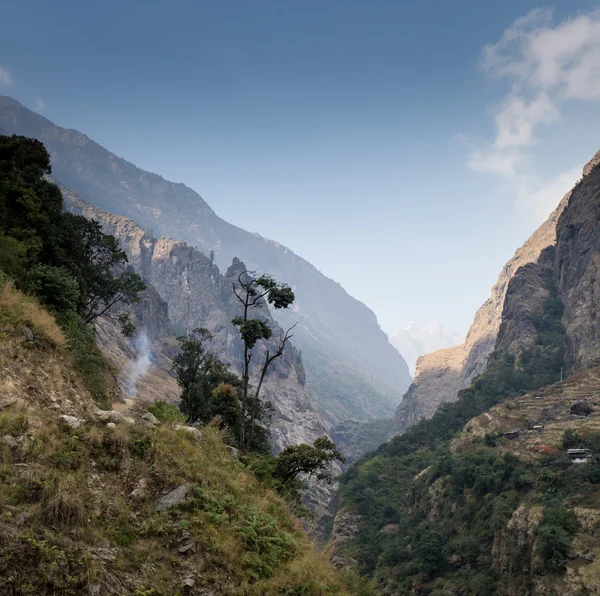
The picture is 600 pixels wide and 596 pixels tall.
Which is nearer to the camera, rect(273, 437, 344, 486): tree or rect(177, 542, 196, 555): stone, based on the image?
rect(177, 542, 196, 555): stone

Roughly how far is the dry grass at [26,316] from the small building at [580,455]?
63.4m

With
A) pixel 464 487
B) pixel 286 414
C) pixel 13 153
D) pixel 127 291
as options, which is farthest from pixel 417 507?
pixel 286 414

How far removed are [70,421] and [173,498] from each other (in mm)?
3300

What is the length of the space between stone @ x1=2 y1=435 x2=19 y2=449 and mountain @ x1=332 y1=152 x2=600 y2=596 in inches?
778

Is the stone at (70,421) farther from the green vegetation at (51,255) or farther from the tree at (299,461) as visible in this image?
the tree at (299,461)

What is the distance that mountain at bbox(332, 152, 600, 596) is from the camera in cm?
4425

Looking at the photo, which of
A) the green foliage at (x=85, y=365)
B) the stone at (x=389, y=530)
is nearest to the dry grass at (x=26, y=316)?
the green foliage at (x=85, y=365)

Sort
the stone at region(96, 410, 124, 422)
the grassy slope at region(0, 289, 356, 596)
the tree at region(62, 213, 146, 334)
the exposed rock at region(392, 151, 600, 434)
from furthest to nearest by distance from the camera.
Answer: the exposed rock at region(392, 151, 600, 434), the tree at region(62, 213, 146, 334), the stone at region(96, 410, 124, 422), the grassy slope at region(0, 289, 356, 596)

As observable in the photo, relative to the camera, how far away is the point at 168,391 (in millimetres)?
122875

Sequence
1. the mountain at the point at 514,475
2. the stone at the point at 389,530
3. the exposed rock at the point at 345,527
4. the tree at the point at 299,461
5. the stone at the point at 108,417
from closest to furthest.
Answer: the stone at the point at 108,417 < the tree at the point at 299,461 < the mountain at the point at 514,475 < the stone at the point at 389,530 < the exposed rock at the point at 345,527

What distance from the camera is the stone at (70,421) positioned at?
10172mm

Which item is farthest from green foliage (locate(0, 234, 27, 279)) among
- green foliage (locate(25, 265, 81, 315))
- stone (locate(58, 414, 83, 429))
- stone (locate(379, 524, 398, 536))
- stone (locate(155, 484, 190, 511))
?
stone (locate(379, 524, 398, 536))

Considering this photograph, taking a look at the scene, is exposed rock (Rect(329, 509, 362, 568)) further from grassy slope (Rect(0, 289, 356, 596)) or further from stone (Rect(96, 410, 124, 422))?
stone (Rect(96, 410, 124, 422))

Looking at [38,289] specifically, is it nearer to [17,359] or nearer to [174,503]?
[17,359]
